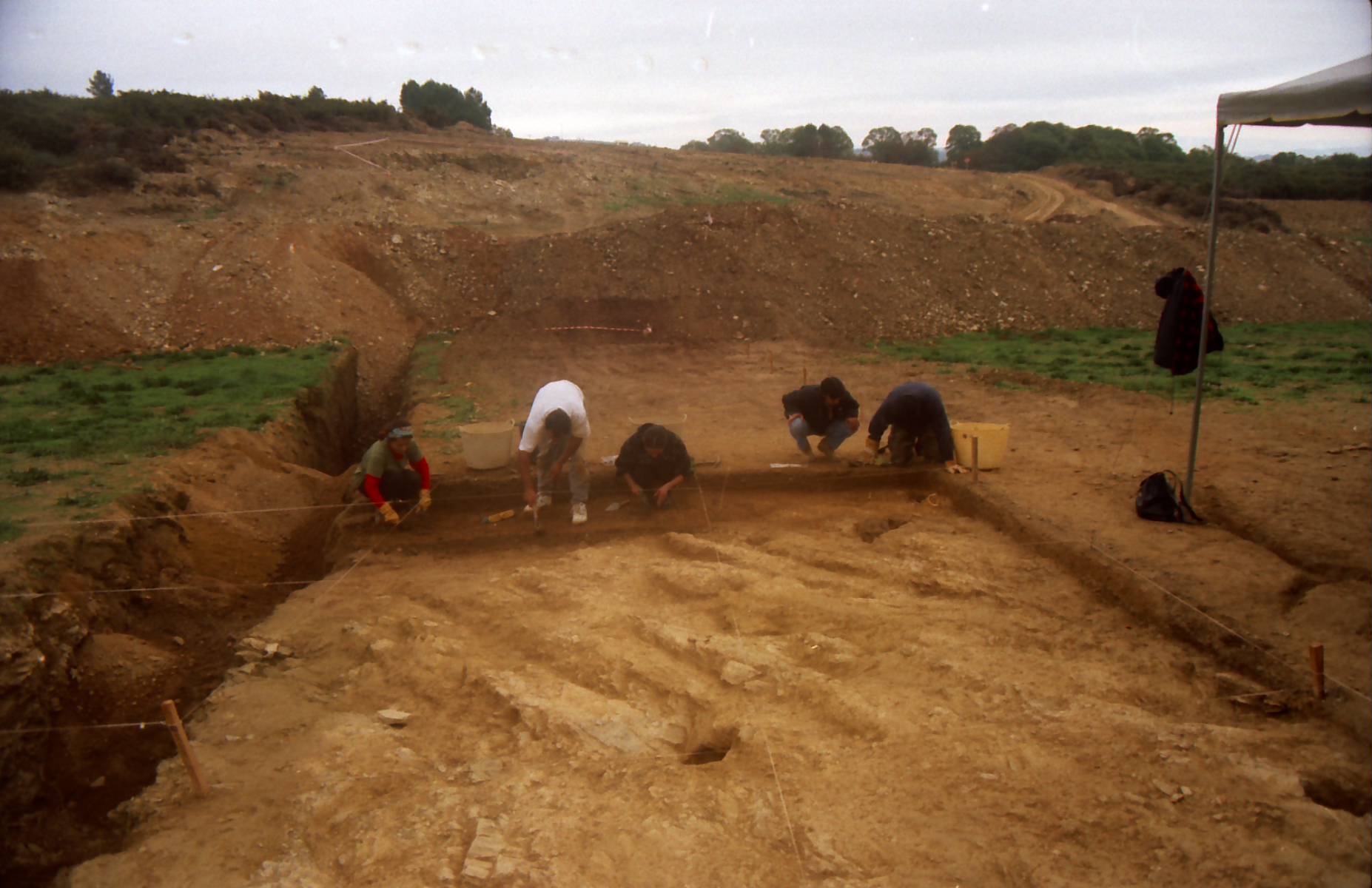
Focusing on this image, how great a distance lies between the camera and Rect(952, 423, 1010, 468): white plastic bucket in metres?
7.71

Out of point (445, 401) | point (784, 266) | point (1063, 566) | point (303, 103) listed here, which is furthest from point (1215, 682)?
point (303, 103)

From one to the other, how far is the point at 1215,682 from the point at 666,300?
13.1 meters

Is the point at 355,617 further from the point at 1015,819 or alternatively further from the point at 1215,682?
the point at 1215,682

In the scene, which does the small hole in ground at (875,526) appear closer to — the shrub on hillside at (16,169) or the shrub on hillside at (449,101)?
the shrub on hillside at (16,169)

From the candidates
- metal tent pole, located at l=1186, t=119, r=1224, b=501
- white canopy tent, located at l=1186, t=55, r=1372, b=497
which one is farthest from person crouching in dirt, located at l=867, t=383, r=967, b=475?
white canopy tent, located at l=1186, t=55, r=1372, b=497

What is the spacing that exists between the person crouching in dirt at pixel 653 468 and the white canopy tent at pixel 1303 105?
386 cm

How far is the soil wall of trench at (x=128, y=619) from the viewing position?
4.30 m

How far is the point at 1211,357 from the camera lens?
13.2 metres

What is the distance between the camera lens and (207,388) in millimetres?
10305

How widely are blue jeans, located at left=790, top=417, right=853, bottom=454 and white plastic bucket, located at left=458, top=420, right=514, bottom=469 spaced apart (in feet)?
8.69

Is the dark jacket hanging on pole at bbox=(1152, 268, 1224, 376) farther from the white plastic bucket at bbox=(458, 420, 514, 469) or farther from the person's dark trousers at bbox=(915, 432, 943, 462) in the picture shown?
the white plastic bucket at bbox=(458, 420, 514, 469)

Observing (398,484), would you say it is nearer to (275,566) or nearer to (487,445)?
(487,445)

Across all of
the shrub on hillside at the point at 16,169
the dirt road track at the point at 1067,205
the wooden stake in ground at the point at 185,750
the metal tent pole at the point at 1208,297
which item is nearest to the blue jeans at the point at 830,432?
the metal tent pole at the point at 1208,297

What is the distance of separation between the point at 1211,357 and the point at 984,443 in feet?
25.1
